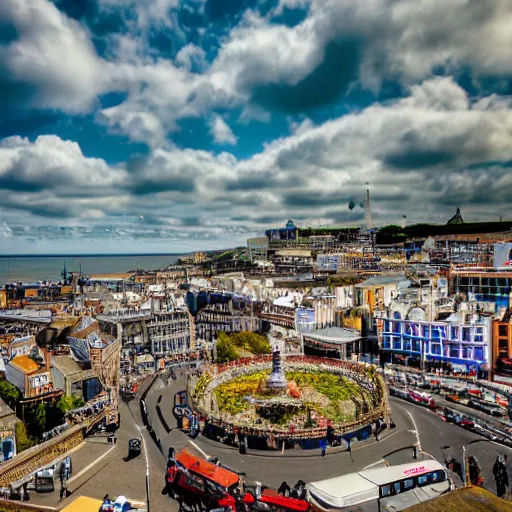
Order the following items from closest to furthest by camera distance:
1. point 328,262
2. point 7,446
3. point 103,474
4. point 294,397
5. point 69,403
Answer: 1. point 103,474
2. point 7,446
3. point 69,403
4. point 294,397
5. point 328,262

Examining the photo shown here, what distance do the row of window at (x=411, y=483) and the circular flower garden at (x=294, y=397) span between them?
4963 mm

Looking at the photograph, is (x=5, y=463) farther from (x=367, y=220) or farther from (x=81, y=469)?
(x=367, y=220)

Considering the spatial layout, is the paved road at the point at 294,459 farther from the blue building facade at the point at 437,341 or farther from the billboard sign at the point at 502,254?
the billboard sign at the point at 502,254

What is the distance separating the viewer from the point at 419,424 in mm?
21359

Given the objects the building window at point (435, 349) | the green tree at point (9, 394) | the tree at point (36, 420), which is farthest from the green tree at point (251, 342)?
the green tree at point (9, 394)

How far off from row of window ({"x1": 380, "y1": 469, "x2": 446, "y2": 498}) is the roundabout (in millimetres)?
4771

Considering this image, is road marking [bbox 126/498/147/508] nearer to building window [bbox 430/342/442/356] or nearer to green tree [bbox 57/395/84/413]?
green tree [bbox 57/395/84/413]

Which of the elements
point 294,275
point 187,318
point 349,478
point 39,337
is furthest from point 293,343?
point 294,275

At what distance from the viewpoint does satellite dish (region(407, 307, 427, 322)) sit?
30375 millimetres

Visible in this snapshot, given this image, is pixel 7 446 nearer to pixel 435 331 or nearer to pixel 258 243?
pixel 435 331

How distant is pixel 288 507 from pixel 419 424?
9817 millimetres

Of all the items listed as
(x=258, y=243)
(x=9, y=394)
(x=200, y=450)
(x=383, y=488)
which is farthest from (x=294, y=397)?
(x=258, y=243)

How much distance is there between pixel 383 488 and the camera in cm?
1395

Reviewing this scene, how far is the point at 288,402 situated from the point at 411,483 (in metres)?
8.65
